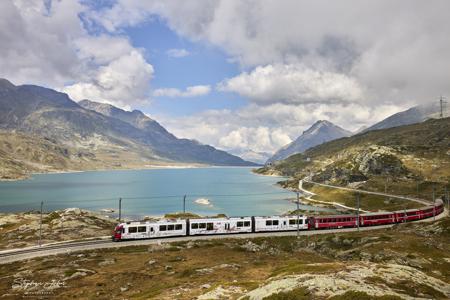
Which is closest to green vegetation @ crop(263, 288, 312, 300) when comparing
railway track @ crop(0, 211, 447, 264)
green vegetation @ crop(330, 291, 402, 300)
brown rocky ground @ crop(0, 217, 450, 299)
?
brown rocky ground @ crop(0, 217, 450, 299)

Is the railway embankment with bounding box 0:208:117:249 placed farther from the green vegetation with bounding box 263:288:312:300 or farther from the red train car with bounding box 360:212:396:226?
the red train car with bounding box 360:212:396:226

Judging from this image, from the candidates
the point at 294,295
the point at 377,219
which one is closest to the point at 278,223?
the point at 377,219

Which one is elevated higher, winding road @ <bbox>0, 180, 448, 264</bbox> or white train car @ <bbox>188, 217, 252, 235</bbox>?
white train car @ <bbox>188, 217, 252, 235</bbox>

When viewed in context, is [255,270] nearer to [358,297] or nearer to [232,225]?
[358,297]

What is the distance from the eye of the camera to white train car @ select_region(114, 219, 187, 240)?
7400 centimetres

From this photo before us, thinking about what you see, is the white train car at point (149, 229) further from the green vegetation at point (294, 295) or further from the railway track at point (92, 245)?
the green vegetation at point (294, 295)

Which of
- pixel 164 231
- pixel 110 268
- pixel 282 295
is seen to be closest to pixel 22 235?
pixel 164 231

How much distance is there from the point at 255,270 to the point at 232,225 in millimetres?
31025

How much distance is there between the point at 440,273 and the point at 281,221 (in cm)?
3865

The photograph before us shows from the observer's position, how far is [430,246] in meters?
65.2

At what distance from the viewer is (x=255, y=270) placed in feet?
169

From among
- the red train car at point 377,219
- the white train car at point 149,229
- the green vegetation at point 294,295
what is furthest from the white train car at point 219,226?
the green vegetation at point 294,295

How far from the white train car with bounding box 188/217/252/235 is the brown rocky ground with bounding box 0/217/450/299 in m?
5.58

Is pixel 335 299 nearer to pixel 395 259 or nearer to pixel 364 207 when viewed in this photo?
pixel 395 259
